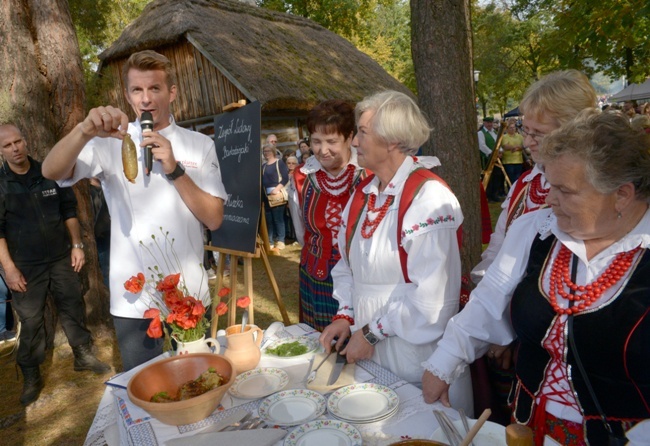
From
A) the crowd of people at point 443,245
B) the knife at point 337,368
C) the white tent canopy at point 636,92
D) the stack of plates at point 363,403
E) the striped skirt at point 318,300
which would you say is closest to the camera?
the crowd of people at point 443,245

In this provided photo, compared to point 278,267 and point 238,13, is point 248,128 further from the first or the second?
point 238,13

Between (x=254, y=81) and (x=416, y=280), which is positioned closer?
(x=416, y=280)

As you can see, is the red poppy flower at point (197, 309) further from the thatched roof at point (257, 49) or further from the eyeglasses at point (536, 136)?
the thatched roof at point (257, 49)

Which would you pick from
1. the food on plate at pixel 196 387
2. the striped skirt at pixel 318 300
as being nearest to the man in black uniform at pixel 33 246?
the striped skirt at pixel 318 300

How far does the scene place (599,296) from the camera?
1249 millimetres

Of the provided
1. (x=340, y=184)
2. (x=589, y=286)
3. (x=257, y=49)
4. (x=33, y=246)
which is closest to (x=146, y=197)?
(x=340, y=184)

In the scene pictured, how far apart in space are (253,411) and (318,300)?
1.38 metres

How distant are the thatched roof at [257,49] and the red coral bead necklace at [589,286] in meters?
7.81

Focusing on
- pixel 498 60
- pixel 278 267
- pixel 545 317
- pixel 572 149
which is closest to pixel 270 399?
pixel 545 317

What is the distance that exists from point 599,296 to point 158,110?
184 centimetres

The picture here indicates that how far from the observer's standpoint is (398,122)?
1.86 metres

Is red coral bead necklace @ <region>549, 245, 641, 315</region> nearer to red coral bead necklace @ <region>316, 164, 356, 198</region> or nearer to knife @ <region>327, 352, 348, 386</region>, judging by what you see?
knife @ <region>327, 352, 348, 386</region>

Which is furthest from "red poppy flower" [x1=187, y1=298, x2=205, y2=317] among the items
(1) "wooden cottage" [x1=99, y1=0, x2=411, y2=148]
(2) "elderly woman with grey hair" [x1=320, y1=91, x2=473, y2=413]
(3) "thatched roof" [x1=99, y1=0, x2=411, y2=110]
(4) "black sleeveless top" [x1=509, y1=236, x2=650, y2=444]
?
(3) "thatched roof" [x1=99, y1=0, x2=411, y2=110]

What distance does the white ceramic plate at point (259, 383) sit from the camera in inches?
61.1
